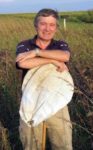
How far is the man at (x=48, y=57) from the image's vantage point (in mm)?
4250

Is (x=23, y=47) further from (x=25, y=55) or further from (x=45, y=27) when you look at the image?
(x=45, y=27)

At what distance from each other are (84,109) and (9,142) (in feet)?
2.98

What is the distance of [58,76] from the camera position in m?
4.27

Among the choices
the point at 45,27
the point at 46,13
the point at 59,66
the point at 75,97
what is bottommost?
the point at 75,97

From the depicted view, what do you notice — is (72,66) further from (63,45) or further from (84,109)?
(63,45)

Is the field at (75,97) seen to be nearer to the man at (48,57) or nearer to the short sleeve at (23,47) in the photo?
the man at (48,57)

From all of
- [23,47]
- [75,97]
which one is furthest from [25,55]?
[75,97]

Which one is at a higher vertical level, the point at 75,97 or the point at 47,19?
the point at 47,19

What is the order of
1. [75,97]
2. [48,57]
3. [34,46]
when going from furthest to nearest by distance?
[75,97], [34,46], [48,57]

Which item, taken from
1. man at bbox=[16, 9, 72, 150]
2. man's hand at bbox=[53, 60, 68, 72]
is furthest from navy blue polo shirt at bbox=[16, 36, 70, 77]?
man's hand at bbox=[53, 60, 68, 72]

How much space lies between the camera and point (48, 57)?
13.9 feet

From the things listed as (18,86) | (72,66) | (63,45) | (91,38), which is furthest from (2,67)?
(63,45)

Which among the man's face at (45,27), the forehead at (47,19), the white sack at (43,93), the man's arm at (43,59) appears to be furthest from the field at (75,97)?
the forehead at (47,19)

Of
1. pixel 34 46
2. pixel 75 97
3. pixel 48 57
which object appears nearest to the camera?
pixel 48 57
